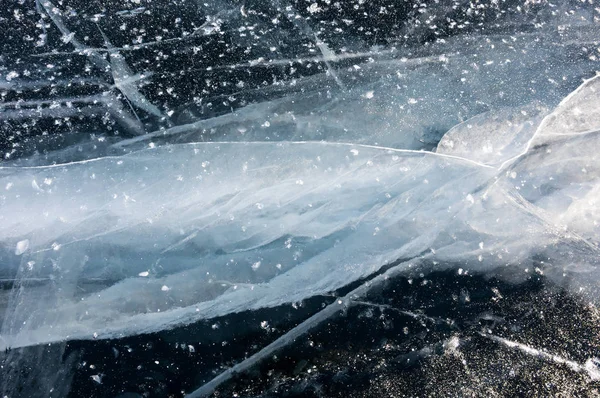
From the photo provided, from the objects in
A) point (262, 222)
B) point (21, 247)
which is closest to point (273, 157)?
point (262, 222)

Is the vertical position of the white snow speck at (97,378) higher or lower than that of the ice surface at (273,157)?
lower

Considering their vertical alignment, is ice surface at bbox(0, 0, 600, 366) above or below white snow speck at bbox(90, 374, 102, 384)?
above

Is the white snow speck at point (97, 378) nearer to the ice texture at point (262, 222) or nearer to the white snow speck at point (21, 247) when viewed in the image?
the ice texture at point (262, 222)

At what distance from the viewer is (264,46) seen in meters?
1.37

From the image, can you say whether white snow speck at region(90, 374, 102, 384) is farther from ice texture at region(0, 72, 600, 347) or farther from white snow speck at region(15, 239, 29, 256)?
white snow speck at region(15, 239, 29, 256)

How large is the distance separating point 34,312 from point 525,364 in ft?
3.44

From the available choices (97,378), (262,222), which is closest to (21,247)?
(97,378)

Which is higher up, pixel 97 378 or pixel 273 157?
pixel 273 157

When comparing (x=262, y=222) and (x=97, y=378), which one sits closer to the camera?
(x=97, y=378)

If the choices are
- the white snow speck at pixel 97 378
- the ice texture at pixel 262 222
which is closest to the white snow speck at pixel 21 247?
the ice texture at pixel 262 222

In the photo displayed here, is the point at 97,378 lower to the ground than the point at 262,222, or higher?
lower

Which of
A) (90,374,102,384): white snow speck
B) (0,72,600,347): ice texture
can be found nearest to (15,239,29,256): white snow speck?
(0,72,600,347): ice texture

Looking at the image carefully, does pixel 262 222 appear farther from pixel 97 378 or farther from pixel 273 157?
pixel 97 378

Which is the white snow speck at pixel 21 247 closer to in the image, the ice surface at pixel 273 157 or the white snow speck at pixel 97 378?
the ice surface at pixel 273 157
